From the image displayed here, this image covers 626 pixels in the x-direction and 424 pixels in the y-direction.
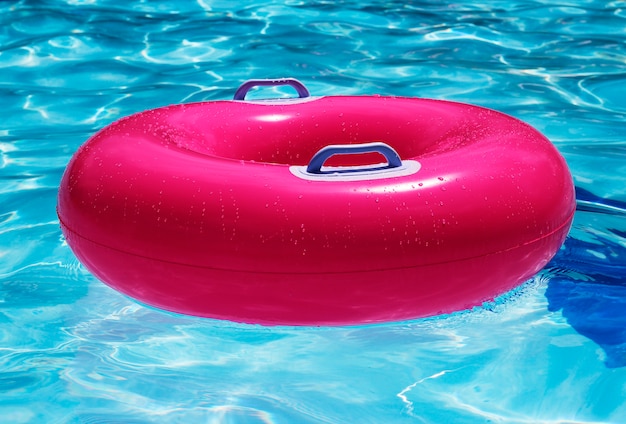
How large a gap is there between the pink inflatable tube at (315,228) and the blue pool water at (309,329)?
0.69ft

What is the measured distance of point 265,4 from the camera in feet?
20.0

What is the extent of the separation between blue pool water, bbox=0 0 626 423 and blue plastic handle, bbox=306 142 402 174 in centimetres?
51

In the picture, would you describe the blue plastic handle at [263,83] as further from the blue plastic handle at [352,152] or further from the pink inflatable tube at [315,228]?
the blue plastic handle at [352,152]

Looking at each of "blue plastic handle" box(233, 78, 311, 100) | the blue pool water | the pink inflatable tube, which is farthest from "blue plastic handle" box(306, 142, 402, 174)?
"blue plastic handle" box(233, 78, 311, 100)

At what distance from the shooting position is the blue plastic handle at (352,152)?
87.0 inches

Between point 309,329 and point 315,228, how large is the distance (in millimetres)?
566

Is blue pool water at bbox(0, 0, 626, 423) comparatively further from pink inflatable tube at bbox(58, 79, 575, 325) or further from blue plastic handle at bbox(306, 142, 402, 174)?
blue plastic handle at bbox(306, 142, 402, 174)

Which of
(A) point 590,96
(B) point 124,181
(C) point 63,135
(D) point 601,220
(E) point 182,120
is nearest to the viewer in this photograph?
(B) point 124,181

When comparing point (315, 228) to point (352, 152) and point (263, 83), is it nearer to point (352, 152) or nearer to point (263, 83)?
point (352, 152)

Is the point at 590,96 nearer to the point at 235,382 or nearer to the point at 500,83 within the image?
the point at 500,83

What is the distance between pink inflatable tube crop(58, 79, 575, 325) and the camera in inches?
84.3

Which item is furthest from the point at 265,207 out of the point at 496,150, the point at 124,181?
the point at 496,150

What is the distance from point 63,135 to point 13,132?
0.71 feet

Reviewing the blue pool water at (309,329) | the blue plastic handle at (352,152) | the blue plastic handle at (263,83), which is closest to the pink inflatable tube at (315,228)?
the blue plastic handle at (352,152)
